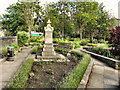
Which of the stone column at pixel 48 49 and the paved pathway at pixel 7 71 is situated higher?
the stone column at pixel 48 49

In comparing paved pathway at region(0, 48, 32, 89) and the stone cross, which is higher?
the stone cross

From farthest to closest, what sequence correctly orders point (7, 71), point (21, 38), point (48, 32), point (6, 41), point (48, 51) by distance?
point (21, 38), point (6, 41), point (48, 32), point (48, 51), point (7, 71)

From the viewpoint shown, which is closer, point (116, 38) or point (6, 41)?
point (116, 38)

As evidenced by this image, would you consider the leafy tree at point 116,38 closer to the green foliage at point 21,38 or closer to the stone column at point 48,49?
the stone column at point 48,49

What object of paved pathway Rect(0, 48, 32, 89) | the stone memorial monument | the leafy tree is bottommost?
paved pathway Rect(0, 48, 32, 89)

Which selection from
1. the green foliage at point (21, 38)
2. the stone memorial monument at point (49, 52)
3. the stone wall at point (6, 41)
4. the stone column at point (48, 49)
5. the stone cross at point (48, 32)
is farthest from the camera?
the green foliage at point (21, 38)

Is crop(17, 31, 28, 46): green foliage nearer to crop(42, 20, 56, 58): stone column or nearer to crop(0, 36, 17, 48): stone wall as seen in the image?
crop(0, 36, 17, 48): stone wall

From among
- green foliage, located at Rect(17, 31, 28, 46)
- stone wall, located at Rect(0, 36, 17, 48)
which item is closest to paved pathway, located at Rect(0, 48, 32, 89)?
stone wall, located at Rect(0, 36, 17, 48)

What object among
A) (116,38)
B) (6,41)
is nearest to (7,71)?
(6,41)

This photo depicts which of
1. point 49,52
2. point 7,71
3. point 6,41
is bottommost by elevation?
point 7,71

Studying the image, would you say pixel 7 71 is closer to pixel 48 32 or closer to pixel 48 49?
pixel 48 49

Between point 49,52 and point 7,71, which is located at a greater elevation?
point 49,52

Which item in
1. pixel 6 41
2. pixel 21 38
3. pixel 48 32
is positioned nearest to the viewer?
pixel 48 32

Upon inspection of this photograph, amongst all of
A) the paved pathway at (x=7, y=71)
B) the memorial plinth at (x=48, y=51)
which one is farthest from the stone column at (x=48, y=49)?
the paved pathway at (x=7, y=71)
